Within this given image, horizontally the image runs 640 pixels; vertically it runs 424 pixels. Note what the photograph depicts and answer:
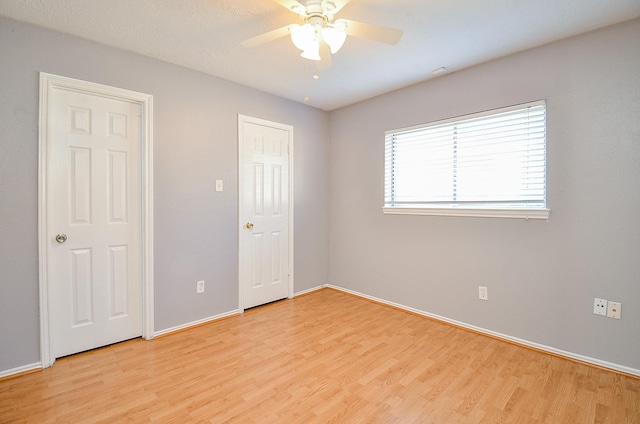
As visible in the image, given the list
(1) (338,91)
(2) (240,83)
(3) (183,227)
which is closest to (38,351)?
(3) (183,227)

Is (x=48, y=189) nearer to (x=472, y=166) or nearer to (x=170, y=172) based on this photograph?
(x=170, y=172)

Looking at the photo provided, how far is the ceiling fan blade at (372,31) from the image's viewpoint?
164cm

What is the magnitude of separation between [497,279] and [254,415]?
2229mm

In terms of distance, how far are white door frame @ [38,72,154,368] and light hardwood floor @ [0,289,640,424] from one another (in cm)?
29

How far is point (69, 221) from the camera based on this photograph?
228cm

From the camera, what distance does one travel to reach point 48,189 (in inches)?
85.0

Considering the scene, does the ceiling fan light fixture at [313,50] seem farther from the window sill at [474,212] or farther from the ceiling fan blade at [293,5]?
the window sill at [474,212]

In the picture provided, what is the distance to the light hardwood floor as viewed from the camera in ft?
5.57

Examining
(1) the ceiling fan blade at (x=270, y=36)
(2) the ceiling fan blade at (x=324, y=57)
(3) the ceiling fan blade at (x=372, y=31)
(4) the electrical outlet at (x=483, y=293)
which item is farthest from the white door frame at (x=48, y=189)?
(4) the electrical outlet at (x=483, y=293)

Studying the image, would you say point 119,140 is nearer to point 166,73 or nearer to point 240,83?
point 166,73

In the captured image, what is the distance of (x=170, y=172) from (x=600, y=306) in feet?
11.8

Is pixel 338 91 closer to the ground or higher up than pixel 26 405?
higher up

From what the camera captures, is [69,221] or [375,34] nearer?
[375,34]

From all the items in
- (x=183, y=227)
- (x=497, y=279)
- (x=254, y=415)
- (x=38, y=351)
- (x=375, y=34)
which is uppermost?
(x=375, y=34)
